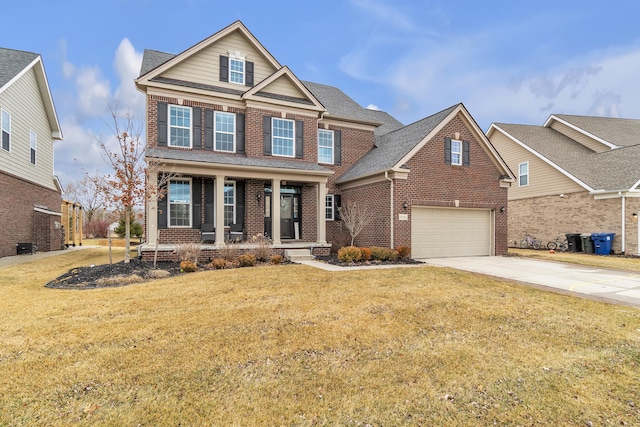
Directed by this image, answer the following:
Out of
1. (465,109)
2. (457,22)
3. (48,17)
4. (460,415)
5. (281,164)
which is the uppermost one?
(457,22)

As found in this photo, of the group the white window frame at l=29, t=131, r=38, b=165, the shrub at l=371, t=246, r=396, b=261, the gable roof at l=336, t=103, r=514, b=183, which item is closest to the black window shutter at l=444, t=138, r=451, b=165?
the gable roof at l=336, t=103, r=514, b=183

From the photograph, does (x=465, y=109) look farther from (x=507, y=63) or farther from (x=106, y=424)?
(x=106, y=424)

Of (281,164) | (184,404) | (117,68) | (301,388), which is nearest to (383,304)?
(301,388)

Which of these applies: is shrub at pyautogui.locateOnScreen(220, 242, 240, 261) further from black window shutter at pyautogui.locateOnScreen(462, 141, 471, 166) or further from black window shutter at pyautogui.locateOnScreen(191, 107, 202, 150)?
black window shutter at pyautogui.locateOnScreen(462, 141, 471, 166)

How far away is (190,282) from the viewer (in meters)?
8.28

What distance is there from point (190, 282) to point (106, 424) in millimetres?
5698

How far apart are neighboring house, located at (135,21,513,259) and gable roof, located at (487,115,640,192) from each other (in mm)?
6242

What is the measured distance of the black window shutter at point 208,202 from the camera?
13.8 metres

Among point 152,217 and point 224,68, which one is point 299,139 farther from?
point 152,217

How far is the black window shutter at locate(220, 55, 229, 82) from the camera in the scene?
47.6 ft

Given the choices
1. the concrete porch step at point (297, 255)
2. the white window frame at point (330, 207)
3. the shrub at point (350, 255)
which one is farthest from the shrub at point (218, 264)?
the white window frame at point (330, 207)

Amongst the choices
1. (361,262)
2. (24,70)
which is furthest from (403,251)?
(24,70)

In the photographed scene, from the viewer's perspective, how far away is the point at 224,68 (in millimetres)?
14555

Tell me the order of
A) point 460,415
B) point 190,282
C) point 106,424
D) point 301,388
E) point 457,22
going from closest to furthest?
1. point 106,424
2. point 460,415
3. point 301,388
4. point 190,282
5. point 457,22
